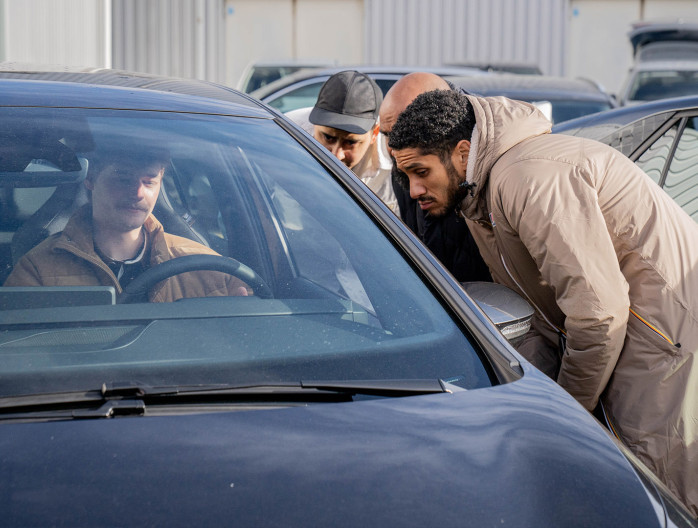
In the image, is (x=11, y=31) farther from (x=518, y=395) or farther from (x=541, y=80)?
(x=518, y=395)

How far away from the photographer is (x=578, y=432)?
1.56 metres

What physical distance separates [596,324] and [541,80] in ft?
15.9

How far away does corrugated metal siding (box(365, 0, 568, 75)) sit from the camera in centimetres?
1549

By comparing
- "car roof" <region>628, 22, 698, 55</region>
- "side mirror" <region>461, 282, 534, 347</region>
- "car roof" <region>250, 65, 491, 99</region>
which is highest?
"car roof" <region>628, 22, 698, 55</region>

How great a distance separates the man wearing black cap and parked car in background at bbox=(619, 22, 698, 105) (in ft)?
19.2

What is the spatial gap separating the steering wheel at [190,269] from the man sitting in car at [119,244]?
11mm

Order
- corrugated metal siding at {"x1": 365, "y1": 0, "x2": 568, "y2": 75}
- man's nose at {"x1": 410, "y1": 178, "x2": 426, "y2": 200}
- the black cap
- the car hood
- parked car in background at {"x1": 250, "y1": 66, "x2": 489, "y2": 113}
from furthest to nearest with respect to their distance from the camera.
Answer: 1. corrugated metal siding at {"x1": 365, "y1": 0, "x2": 568, "y2": 75}
2. parked car in background at {"x1": 250, "y1": 66, "x2": 489, "y2": 113}
3. the black cap
4. man's nose at {"x1": 410, "y1": 178, "x2": 426, "y2": 200}
5. the car hood

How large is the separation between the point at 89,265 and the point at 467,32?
14617 millimetres

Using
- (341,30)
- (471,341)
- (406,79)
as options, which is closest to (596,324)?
(471,341)

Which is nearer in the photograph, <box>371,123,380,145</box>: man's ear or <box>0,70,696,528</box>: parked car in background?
<box>0,70,696,528</box>: parked car in background

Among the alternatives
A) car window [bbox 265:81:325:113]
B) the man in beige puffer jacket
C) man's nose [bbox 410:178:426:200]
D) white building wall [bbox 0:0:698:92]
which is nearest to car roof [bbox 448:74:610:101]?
car window [bbox 265:81:325:113]

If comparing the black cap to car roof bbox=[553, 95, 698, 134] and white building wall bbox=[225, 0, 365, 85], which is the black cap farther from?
white building wall bbox=[225, 0, 365, 85]

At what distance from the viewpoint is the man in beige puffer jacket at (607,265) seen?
225 centimetres

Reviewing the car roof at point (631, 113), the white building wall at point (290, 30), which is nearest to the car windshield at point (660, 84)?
the car roof at point (631, 113)
